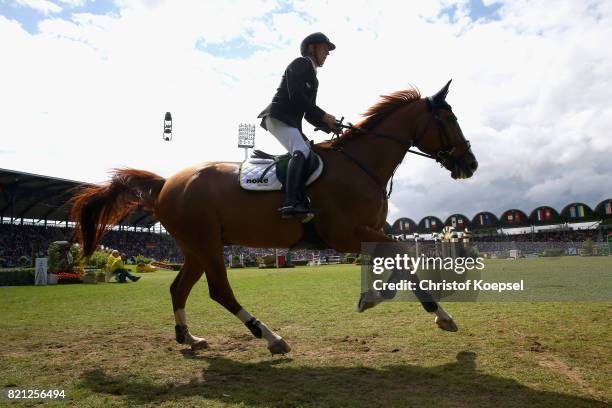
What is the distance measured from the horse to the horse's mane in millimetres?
14

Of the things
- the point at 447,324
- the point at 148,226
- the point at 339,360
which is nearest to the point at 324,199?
the point at 339,360

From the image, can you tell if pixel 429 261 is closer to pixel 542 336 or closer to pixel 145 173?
pixel 542 336

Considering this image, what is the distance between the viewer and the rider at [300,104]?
5.48 meters

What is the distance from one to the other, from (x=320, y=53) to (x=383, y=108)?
115cm

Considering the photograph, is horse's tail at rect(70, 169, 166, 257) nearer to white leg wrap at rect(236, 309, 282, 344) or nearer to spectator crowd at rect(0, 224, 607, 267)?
white leg wrap at rect(236, 309, 282, 344)

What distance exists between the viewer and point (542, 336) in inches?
205

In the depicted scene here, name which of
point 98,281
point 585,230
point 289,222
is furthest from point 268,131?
point 585,230

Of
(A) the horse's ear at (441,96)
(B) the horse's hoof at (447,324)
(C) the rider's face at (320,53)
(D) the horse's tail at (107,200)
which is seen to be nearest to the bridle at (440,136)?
(A) the horse's ear at (441,96)

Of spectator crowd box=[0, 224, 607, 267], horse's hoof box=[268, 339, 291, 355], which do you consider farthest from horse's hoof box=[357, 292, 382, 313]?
spectator crowd box=[0, 224, 607, 267]

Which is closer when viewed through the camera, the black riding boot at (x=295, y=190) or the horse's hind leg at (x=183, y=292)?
the black riding boot at (x=295, y=190)

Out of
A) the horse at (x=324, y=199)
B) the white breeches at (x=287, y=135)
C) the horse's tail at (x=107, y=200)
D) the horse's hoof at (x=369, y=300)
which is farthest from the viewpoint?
the horse's tail at (x=107, y=200)

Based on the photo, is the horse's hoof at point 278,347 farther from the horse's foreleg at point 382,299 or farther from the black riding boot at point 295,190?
the black riding boot at point 295,190

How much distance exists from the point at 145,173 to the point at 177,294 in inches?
76.8

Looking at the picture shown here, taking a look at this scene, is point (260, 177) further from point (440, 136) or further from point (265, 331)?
point (440, 136)
